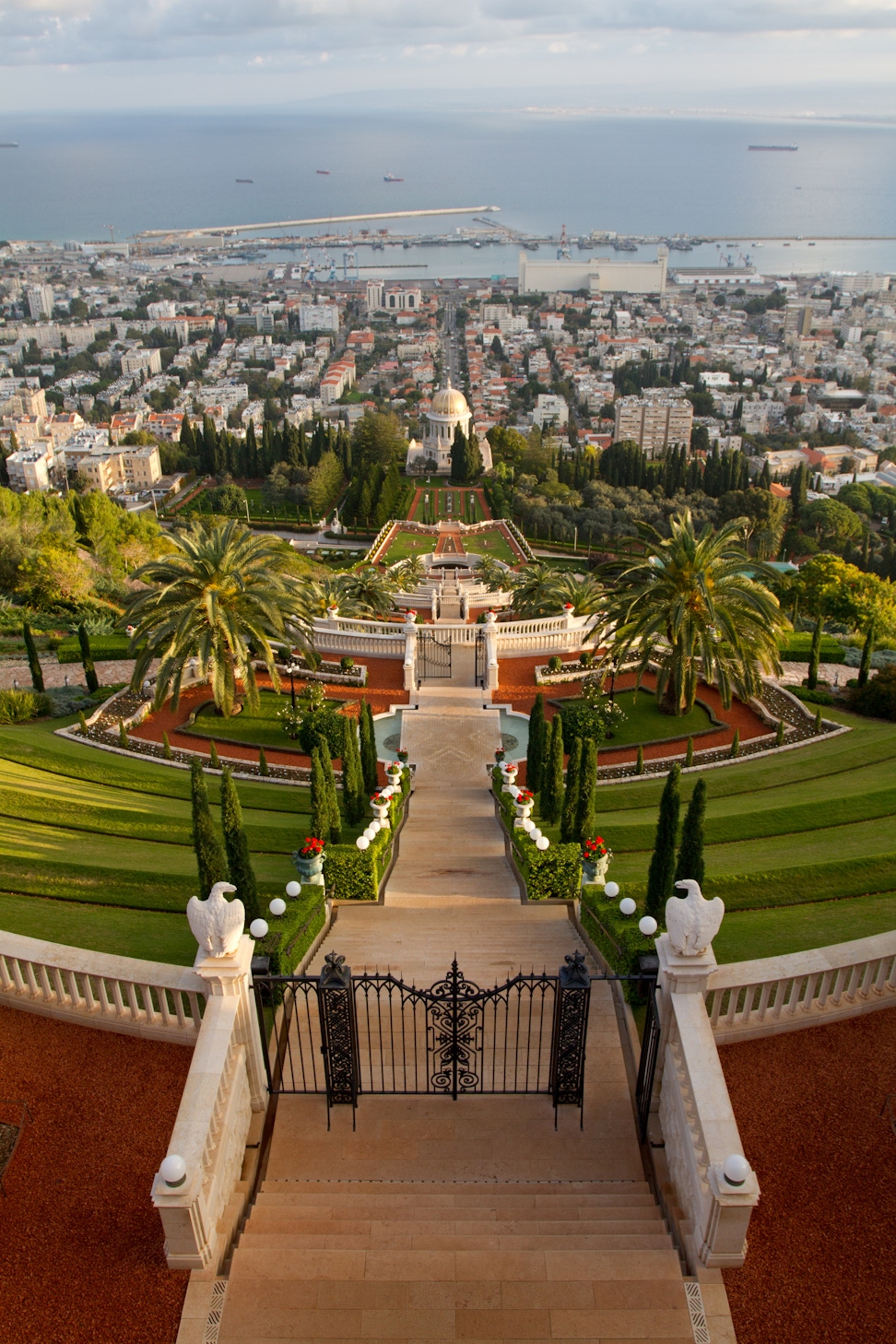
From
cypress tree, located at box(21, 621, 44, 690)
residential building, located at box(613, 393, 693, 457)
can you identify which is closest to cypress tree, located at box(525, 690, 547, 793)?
cypress tree, located at box(21, 621, 44, 690)

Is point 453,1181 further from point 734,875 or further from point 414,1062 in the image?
point 734,875

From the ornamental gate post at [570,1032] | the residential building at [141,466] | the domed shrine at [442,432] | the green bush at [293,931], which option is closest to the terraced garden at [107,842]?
the green bush at [293,931]

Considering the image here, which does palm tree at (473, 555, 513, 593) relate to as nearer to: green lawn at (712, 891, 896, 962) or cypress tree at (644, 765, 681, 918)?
green lawn at (712, 891, 896, 962)

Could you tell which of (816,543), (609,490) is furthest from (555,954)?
(816,543)

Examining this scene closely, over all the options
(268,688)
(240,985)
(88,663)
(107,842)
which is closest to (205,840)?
(240,985)

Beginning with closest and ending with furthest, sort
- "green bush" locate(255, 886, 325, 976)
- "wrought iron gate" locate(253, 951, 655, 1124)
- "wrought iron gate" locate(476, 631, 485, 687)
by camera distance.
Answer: "wrought iron gate" locate(253, 951, 655, 1124) → "green bush" locate(255, 886, 325, 976) → "wrought iron gate" locate(476, 631, 485, 687)

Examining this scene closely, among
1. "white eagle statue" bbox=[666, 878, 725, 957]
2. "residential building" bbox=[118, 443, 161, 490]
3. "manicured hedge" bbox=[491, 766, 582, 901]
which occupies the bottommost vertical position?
"residential building" bbox=[118, 443, 161, 490]
